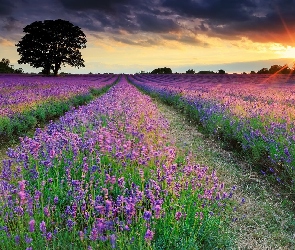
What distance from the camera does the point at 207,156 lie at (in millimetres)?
5754

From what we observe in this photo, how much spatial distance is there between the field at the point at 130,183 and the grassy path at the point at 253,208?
34mm

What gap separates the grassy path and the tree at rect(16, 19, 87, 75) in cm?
3772

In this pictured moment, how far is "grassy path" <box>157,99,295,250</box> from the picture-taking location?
314cm

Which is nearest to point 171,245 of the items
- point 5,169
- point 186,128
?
point 5,169

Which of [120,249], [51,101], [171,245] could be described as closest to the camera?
[120,249]

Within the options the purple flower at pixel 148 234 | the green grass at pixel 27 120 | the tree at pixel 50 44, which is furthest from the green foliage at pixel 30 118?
the tree at pixel 50 44

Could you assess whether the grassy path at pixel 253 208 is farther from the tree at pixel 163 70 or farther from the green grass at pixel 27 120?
the tree at pixel 163 70

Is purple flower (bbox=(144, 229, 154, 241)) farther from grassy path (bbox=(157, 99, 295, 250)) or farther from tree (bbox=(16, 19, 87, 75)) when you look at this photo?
tree (bbox=(16, 19, 87, 75))

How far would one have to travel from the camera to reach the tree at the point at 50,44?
132ft

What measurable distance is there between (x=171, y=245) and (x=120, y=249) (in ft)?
1.61

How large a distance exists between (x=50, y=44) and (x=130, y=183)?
40724 mm

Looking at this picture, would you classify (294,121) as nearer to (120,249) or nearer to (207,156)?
(207,156)

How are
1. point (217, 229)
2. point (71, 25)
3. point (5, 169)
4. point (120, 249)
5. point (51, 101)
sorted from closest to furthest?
point (120, 249)
point (217, 229)
point (5, 169)
point (51, 101)
point (71, 25)

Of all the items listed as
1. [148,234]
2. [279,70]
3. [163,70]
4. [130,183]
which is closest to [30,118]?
[130,183]
